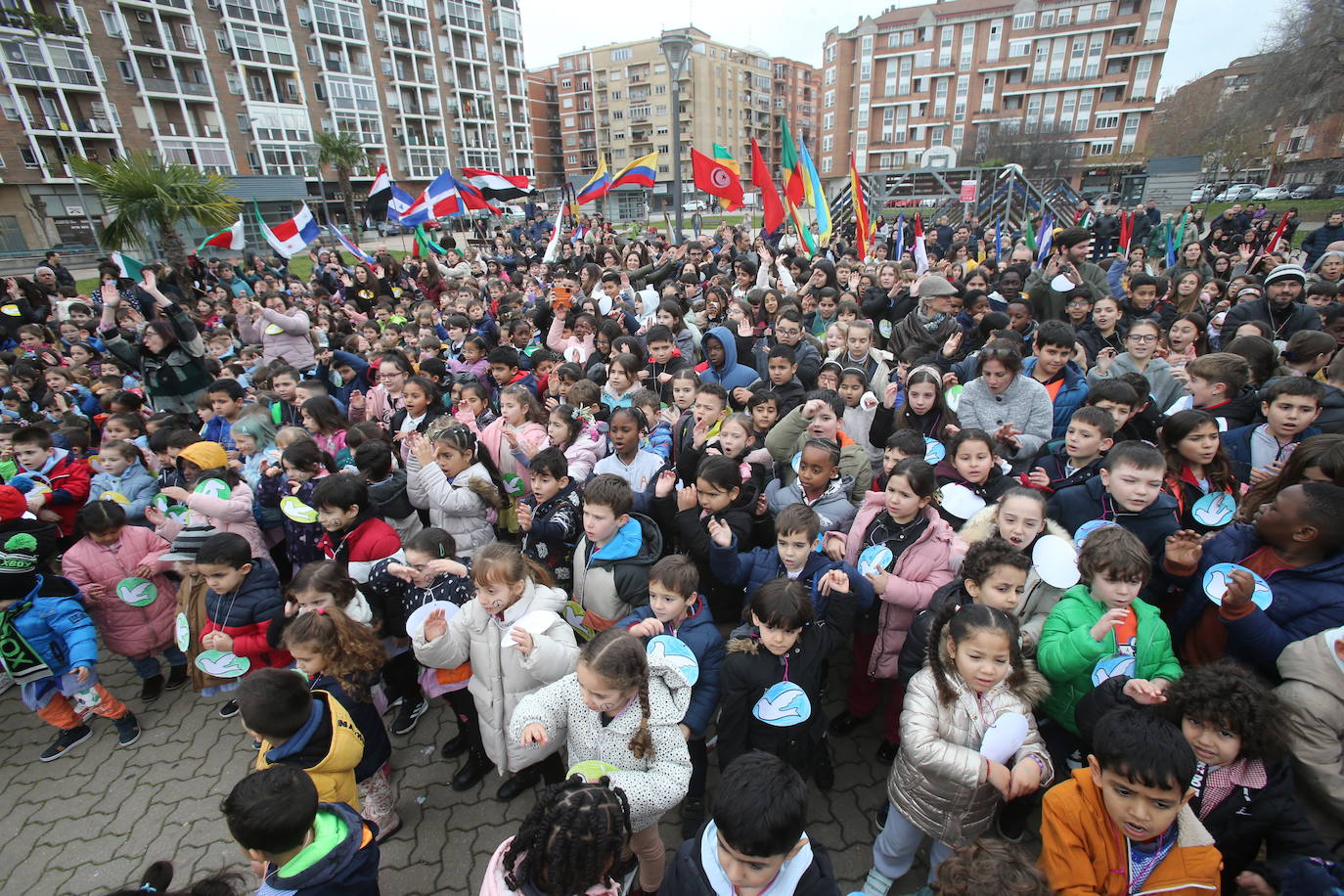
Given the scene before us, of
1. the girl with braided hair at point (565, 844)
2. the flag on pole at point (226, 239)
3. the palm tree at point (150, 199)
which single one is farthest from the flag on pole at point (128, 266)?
the girl with braided hair at point (565, 844)

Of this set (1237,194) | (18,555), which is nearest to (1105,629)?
(18,555)

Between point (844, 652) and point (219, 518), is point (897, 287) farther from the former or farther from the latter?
point (219, 518)

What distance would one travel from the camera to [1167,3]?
5188 cm

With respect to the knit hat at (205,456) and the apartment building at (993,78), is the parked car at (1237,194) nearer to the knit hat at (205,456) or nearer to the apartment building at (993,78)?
the apartment building at (993,78)

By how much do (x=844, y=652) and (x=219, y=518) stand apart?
439cm

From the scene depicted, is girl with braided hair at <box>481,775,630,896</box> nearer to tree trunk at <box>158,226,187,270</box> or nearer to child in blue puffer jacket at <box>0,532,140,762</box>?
child in blue puffer jacket at <box>0,532,140,762</box>

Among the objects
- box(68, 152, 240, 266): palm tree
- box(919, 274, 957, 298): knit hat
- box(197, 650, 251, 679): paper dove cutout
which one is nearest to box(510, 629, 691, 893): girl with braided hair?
box(197, 650, 251, 679): paper dove cutout

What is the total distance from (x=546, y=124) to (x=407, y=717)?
93522 mm

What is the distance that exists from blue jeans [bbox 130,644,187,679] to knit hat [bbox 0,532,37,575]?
40.3 inches

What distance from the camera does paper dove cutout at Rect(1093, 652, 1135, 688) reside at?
2.23m

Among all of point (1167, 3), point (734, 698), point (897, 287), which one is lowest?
point (734, 698)

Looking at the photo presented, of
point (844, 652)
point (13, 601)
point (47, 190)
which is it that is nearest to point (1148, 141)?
point (844, 652)

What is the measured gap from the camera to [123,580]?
3676mm

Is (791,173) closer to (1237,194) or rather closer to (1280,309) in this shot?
(1280,309)
